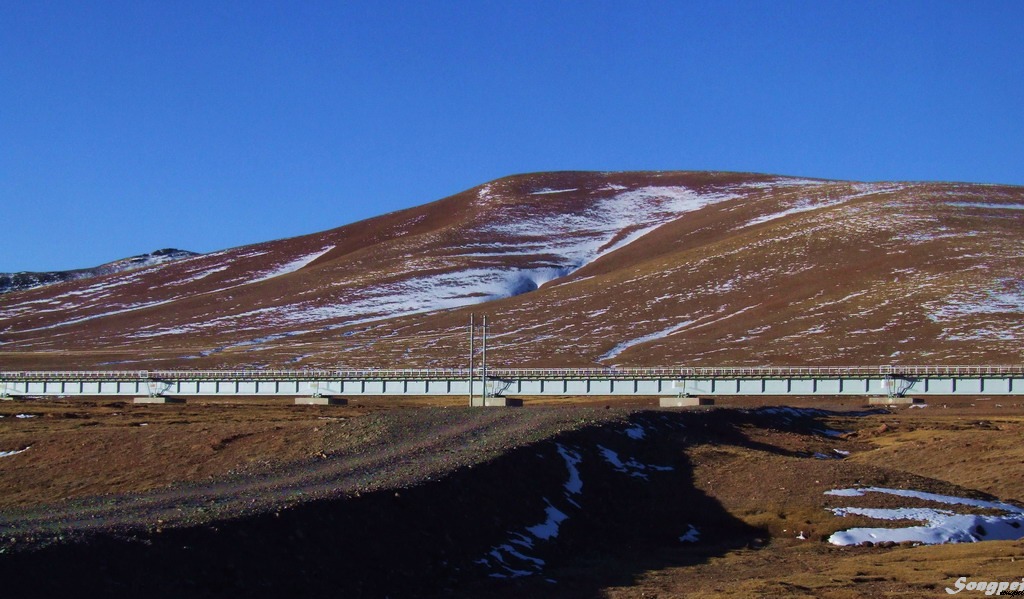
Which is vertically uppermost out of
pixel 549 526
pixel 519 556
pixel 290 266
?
pixel 290 266

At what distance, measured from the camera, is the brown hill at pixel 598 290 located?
99562 mm

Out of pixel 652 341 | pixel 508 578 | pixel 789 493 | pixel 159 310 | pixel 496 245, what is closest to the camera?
pixel 508 578

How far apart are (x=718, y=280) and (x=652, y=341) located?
2421 cm

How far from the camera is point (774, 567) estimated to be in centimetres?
2198

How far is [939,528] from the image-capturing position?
24609 millimetres

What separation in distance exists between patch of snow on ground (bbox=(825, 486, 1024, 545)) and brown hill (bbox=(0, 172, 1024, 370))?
62916mm

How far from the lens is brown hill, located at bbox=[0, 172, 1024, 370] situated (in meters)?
99.6

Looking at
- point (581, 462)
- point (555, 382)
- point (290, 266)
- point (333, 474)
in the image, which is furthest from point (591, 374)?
point (290, 266)

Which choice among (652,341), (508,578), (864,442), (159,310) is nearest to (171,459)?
(508,578)

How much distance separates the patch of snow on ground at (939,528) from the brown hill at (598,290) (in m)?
62.9

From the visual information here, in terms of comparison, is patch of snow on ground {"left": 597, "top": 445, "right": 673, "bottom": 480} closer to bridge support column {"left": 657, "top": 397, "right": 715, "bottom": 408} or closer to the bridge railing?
bridge support column {"left": 657, "top": 397, "right": 715, "bottom": 408}

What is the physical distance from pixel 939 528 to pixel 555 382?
4988cm

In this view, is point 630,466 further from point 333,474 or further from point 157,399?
point 157,399

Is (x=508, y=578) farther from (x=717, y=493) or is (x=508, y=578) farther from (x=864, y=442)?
(x=864, y=442)
